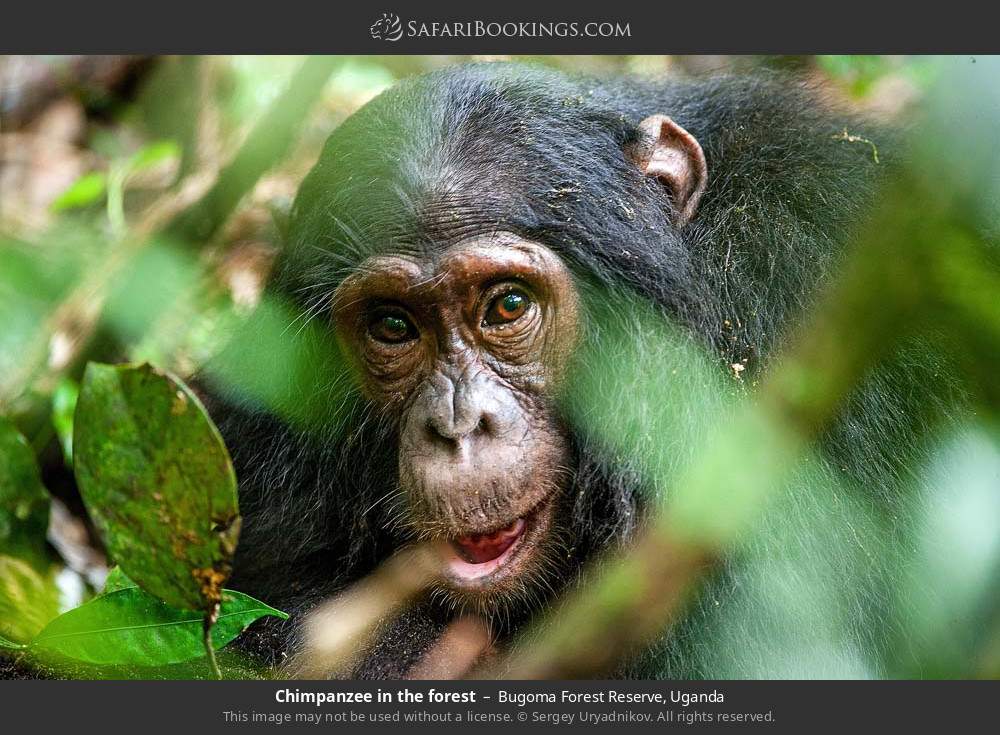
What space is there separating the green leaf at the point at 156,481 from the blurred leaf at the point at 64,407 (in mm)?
3013

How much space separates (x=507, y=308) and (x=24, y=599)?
89.3 inches

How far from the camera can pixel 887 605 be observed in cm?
381

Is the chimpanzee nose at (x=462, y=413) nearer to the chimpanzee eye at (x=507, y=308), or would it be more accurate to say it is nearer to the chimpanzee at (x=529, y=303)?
the chimpanzee at (x=529, y=303)

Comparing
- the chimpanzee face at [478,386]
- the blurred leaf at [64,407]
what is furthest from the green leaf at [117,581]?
the blurred leaf at [64,407]

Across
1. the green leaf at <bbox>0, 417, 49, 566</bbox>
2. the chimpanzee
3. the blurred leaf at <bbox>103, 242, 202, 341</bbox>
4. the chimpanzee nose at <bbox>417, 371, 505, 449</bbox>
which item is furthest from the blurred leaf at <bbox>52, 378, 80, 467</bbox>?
the chimpanzee nose at <bbox>417, 371, 505, 449</bbox>

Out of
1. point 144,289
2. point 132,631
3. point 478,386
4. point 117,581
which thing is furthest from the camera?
point 144,289

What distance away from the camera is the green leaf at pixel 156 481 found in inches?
98.3

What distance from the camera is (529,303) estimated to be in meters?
3.71

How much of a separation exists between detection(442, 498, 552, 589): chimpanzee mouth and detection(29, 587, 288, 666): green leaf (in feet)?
2.84
